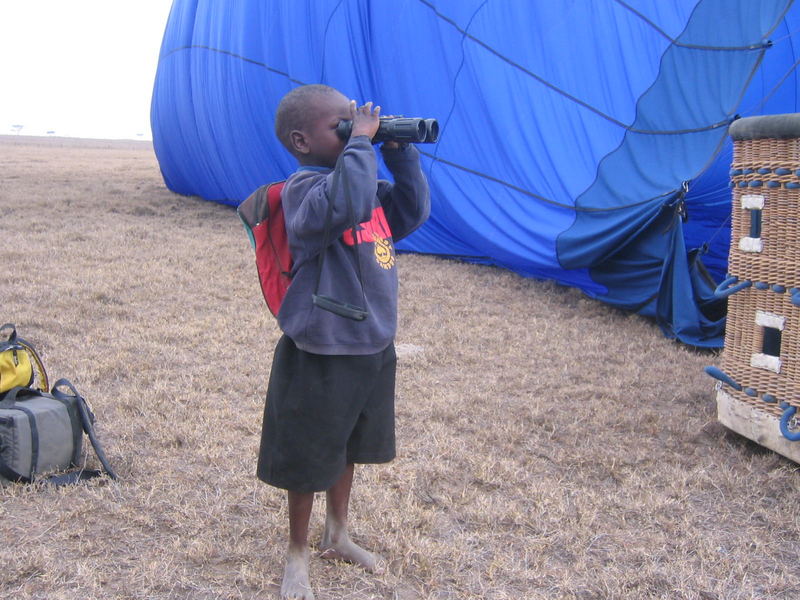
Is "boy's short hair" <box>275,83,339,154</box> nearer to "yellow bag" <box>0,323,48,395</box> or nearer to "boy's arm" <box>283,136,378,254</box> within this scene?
"boy's arm" <box>283,136,378,254</box>

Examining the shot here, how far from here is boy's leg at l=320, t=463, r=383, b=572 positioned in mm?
2279

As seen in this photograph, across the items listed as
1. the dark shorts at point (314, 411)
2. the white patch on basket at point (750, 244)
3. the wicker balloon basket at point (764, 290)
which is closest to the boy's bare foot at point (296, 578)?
the dark shorts at point (314, 411)

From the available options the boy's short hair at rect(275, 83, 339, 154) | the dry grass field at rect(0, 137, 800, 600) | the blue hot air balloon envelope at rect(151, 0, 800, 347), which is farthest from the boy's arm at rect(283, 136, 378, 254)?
the blue hot air balloon envelope at rect(151, 0, 800, 347)

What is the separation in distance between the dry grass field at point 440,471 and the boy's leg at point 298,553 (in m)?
0.08

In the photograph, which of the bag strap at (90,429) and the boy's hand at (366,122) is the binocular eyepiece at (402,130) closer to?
the boy's hand at (366,122)

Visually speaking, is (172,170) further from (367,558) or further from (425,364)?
(367,558)

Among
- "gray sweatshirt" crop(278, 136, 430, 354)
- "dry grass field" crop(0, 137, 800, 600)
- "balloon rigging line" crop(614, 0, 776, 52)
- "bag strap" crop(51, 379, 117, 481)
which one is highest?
"balloon rigging line" crop(614, 0, 776, 52)

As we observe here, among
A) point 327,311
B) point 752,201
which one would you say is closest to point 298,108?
point 327,311

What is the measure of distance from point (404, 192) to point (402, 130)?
0.73 ft

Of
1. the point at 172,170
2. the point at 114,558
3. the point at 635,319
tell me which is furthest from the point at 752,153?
the point at 172,170

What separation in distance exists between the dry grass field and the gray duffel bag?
0.08 meters

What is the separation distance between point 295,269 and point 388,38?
15.6ft

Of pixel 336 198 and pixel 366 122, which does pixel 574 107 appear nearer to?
pixel 366 122

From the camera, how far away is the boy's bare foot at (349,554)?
90.1 inches
